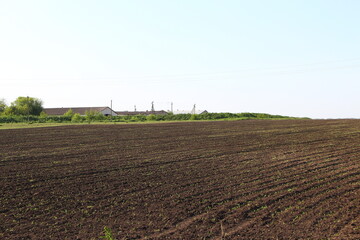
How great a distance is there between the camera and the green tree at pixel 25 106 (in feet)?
305

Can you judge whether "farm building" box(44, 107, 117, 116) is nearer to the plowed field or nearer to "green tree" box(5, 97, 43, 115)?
"green tree" box(5, 97, 43, 115)

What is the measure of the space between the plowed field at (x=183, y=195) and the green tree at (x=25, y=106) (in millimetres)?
80635

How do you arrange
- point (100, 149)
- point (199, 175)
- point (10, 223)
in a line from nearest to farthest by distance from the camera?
point (10, 223)
point (199, 175)
point (100, 149)

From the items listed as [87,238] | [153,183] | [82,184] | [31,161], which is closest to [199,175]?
[153,183]

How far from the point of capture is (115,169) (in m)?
14.9

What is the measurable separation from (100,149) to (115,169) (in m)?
6.74

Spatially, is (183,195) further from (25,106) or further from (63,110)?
(63,110)

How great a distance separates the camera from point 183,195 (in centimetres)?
1084

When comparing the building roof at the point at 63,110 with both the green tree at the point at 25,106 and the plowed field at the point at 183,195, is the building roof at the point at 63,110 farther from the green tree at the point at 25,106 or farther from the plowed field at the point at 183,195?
the plowed field at the point at 183,195

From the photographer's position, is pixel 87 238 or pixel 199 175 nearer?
pixel 87 238

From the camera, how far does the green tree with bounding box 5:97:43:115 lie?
93.1 m

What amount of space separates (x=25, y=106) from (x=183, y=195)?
9204 cm

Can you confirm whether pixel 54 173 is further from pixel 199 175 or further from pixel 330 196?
pixel 330 196

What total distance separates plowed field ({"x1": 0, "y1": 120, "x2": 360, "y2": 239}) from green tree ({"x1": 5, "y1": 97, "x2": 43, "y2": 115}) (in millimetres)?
80635
